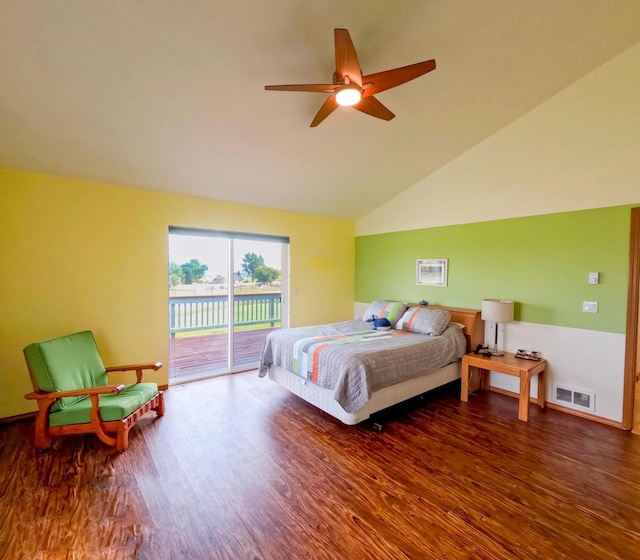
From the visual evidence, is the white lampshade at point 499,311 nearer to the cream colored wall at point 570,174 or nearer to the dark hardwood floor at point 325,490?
the cream colored wall at point 570,174

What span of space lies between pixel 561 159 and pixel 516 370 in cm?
225

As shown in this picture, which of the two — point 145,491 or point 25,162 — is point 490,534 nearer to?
point 145,491

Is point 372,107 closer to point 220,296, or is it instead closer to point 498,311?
point 498,311

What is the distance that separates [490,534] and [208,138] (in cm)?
365

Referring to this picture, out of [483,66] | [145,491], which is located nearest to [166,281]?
[145,491]

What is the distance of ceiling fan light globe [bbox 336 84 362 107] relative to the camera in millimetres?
Result: 1964

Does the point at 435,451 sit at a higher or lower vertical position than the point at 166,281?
lower

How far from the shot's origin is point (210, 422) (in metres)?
2.96

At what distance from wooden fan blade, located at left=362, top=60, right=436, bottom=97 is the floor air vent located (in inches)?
134

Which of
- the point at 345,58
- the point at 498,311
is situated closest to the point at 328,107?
the point at 345,58

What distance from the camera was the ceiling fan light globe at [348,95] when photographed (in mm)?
1964

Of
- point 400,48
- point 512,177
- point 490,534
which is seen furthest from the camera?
point 512,177

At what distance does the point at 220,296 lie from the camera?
15.9 feet

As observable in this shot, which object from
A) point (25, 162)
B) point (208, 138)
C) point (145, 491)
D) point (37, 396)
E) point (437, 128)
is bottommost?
point (145, 491)
